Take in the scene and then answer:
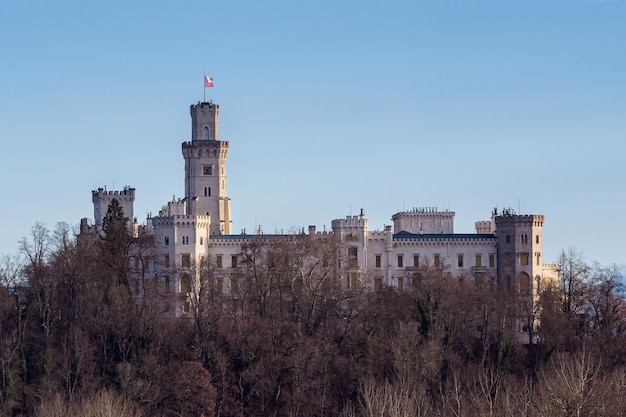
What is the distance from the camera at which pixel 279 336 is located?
375 ft

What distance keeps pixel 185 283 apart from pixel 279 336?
14.4 metres

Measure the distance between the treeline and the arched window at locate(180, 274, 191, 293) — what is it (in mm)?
1157

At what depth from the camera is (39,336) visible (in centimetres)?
11181

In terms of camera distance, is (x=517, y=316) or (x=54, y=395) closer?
(x=54, y=395)

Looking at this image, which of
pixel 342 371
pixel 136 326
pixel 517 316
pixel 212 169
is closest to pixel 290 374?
pixel 342 371

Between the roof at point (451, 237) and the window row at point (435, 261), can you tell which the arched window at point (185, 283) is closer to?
the window row at point (435, 261)

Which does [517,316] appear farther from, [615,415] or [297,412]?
[615,415]

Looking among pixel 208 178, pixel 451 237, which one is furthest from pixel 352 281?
pixel 208 178

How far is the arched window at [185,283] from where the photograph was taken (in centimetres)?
12600

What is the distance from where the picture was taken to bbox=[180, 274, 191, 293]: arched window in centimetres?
12600

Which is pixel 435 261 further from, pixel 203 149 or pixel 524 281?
pixel 203 149

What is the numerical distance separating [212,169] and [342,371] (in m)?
30.8

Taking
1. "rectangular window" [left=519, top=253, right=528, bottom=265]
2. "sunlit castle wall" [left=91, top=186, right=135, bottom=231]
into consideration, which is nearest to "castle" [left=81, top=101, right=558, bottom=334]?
"rectangular window" [left=519, top=253, right=528, bottom=265]

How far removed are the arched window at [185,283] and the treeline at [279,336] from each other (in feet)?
3.80
